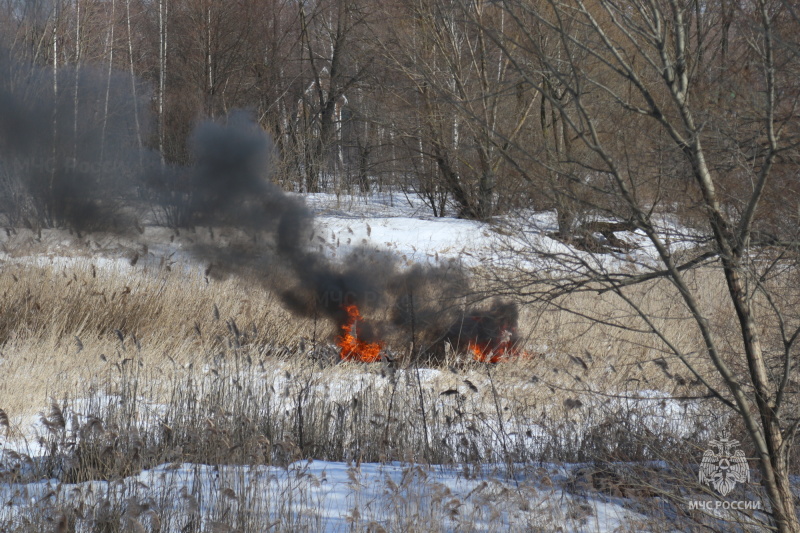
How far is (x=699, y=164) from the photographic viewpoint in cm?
345

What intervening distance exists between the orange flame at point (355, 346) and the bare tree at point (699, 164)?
6.21 m

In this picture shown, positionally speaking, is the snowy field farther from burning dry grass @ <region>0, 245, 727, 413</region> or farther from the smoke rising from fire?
the smoke rising from fire

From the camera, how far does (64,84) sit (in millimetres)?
13992

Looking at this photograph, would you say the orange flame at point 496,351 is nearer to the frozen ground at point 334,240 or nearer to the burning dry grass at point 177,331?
the burning dry grass at point 177,331

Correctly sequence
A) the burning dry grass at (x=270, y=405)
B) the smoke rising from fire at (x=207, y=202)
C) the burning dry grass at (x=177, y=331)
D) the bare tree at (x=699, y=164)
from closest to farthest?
1. the bare tree at (x=699, y=164)
2. the burning dry grass at (x=270, y=405)
3. the burning dry grass at (x=177, y=331)
4. the smoke rising from fire at (x=207, y=202)

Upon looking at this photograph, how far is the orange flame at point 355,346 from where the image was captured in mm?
10062

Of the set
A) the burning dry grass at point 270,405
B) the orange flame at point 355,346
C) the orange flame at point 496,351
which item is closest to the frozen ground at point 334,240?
the burning dry grass at point 270,405

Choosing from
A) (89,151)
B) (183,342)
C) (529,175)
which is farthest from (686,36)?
(89,151)

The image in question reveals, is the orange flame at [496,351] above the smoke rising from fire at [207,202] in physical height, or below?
below

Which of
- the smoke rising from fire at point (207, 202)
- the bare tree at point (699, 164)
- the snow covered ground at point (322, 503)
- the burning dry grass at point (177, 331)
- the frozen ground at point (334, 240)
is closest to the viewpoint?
the bare tree at point (699, 164)

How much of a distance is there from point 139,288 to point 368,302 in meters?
3.44

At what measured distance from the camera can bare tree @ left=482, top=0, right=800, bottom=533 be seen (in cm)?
339

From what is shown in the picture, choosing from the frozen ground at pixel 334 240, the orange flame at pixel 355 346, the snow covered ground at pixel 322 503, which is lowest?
the snow covered ground at pixel 322 503

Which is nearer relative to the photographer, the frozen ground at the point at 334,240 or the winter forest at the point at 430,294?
the winter forest at the point at 430,294
